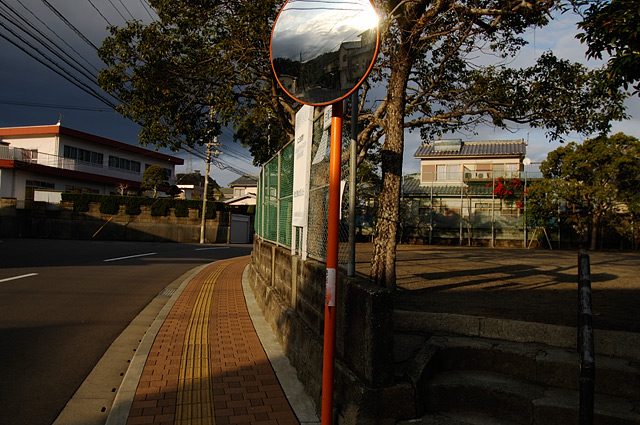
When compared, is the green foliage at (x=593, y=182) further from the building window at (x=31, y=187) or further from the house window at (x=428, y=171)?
the building window at (x=31, y=187)

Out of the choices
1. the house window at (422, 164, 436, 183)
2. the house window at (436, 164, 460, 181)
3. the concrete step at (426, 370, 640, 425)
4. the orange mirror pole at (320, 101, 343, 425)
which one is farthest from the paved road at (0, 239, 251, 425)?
the house window at (436, 164, 460, 181)

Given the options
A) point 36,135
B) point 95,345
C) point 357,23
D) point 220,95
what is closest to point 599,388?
point 357,23

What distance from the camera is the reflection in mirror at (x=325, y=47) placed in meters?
2.95

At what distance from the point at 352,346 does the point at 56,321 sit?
5.16 m

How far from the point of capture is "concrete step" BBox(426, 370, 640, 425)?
308cm

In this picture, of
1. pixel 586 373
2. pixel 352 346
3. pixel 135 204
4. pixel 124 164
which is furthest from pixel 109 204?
pixel 586 373

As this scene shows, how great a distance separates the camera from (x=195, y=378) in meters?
4.50

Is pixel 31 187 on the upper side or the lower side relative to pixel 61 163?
lower

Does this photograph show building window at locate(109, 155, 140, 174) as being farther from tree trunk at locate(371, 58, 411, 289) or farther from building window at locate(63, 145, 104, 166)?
tree trunk at locate(371, 58, 411, 289)

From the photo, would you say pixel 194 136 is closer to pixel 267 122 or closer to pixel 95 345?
pixel 267 122

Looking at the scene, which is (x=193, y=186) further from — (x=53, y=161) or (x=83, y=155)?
(x=53, y=161)

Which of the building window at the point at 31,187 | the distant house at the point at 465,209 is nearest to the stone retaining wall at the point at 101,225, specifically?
the building window at the point at 31,187

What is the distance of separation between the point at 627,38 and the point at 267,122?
38.2 feet

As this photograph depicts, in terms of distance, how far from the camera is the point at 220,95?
1053cm
